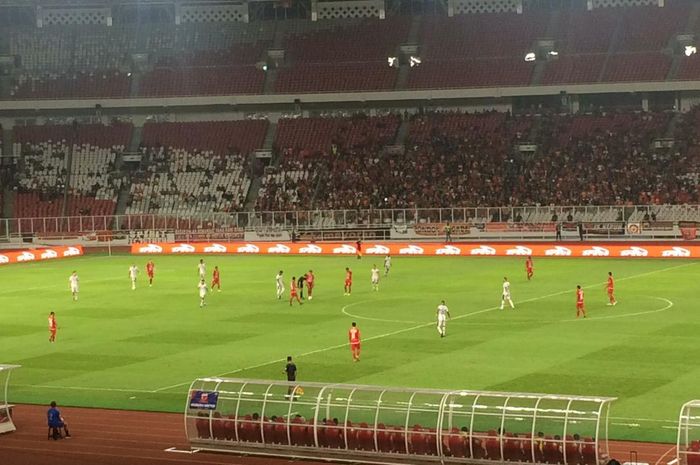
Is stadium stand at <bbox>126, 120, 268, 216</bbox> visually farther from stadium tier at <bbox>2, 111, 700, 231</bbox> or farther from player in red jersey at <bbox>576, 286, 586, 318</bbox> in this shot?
player in red jersey at <bbox>576, 286, 586, 318</bbox>

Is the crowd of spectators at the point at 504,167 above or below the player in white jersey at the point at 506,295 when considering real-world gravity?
above

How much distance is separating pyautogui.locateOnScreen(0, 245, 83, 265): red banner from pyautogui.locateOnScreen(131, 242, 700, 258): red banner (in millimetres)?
4264

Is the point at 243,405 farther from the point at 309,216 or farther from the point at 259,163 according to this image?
the point at 259,163

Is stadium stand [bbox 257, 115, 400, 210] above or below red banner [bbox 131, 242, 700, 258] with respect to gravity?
above

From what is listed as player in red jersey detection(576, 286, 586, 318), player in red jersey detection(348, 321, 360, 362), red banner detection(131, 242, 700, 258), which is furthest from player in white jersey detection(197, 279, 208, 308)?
red banner detection(131, 242, 700, 258)

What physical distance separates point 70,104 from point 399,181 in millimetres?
30592

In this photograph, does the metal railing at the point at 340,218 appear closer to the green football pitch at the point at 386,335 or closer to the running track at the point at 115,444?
the green football pitch at the point at 386,335

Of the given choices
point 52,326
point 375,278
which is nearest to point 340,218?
point 375,278

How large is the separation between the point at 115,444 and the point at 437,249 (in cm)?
5301

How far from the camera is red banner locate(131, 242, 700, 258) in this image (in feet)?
242

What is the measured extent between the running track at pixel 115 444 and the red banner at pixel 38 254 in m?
51.2

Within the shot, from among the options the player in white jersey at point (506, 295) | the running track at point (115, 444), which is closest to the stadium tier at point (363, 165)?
the player in white jersey at point (506, 295)

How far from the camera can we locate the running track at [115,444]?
2728 centimetres

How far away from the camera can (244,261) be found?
80.4m
